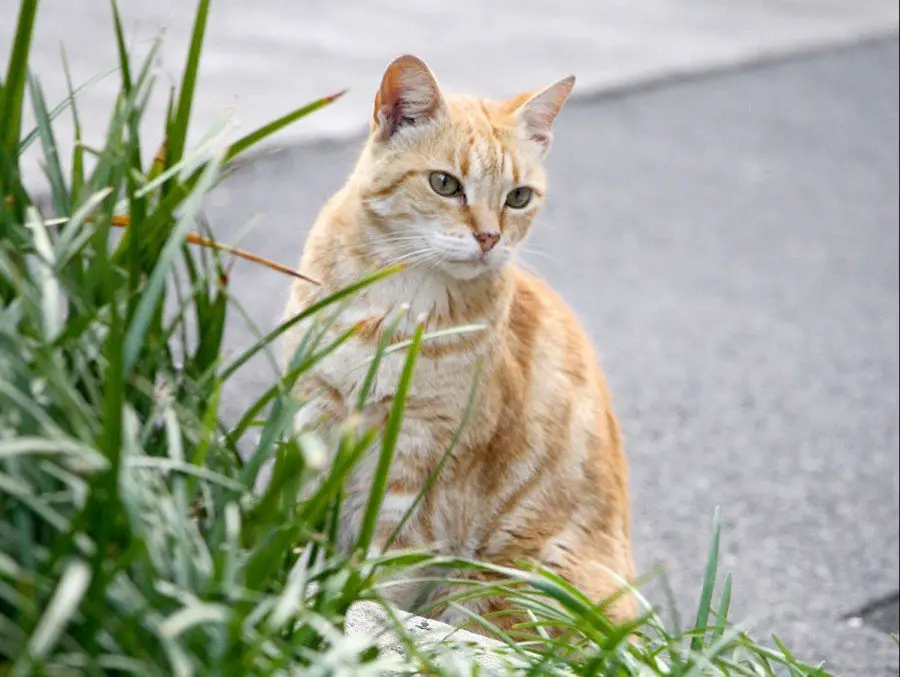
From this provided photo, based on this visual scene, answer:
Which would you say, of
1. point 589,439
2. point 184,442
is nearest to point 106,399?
point 184,442

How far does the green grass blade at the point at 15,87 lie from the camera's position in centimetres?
Result: 154

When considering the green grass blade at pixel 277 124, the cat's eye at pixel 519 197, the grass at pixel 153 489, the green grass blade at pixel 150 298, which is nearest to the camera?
the grass at pixel 153 489

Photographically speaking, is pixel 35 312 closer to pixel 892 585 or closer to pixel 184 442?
pixel 184 442

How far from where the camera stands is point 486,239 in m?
2.27

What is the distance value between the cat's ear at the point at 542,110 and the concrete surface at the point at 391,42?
2.44 meters

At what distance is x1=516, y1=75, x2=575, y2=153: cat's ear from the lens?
2414 mm

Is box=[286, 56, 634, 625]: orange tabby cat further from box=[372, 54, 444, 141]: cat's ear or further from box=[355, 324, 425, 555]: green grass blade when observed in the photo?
box=[355, 324, 425, 555]: green grass blade

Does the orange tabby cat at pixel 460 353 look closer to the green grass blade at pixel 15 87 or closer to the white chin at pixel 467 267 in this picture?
the white chin at pixel 467 267

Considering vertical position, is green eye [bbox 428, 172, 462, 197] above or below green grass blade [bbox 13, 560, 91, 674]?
above

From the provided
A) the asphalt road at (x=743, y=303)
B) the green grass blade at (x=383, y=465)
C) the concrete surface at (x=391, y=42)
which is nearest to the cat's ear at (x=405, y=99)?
the green grass blade at (x=383, y=465)

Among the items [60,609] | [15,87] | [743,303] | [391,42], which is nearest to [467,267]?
[15,87]

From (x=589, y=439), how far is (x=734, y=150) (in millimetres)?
3744

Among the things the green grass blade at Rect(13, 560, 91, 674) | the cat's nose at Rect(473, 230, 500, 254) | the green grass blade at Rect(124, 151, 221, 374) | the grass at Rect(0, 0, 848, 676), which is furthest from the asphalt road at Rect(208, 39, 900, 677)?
the green grass blade at Rect(13, 560, 91, 674)

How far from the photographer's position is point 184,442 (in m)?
1.47
